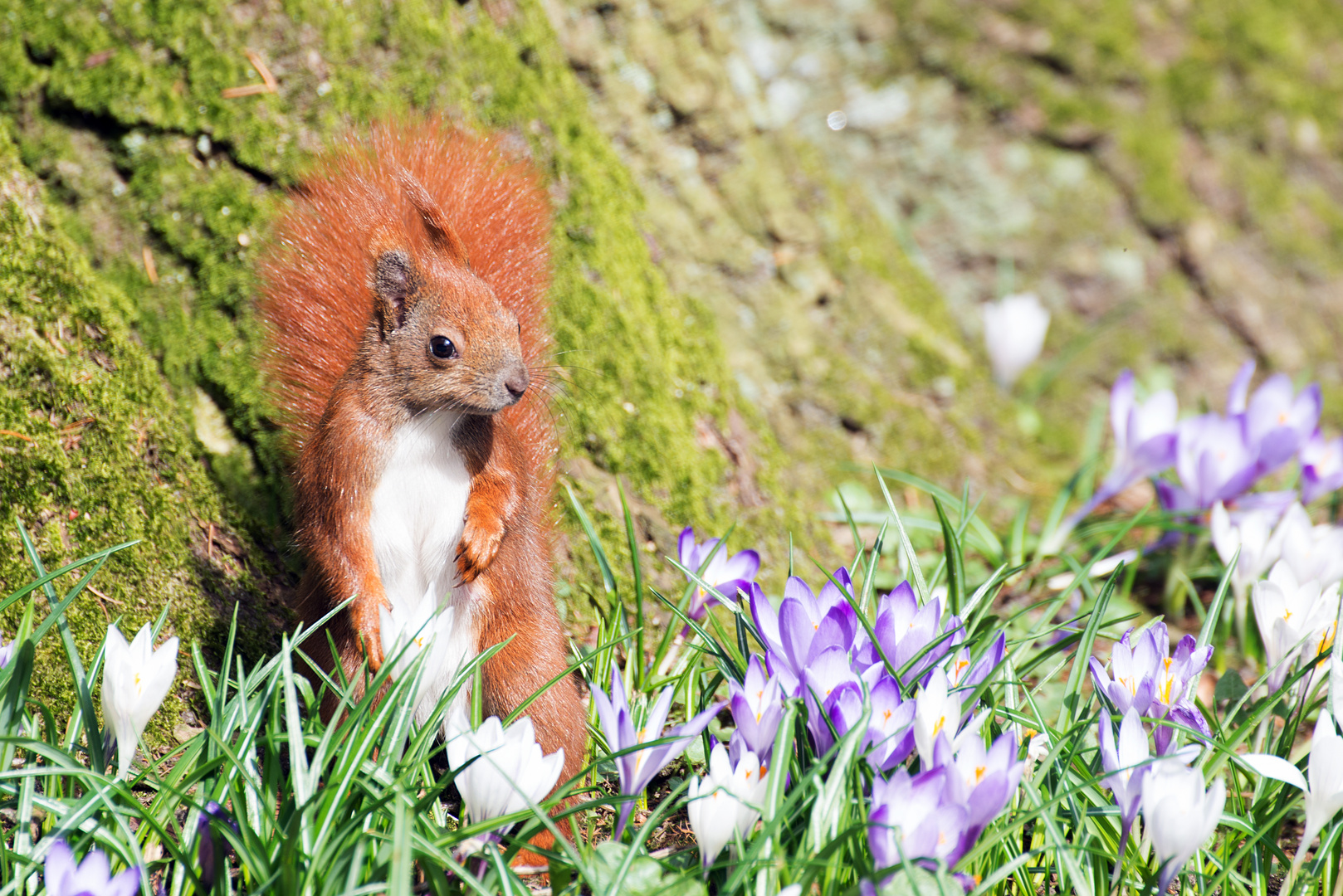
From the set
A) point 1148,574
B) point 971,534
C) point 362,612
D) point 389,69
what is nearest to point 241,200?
point 389,69

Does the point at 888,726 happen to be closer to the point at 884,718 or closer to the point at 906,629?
the point at 884,718

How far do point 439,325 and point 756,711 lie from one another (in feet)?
2.81

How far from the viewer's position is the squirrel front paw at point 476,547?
71.6 inches

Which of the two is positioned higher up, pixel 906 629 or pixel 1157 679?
pixel 906 629

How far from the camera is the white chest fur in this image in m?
1.84

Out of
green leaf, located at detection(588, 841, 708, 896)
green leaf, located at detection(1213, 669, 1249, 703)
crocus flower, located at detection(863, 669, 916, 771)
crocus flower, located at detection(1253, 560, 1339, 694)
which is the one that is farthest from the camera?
green leaf, located at detection(1213, 669, 1249, 703)

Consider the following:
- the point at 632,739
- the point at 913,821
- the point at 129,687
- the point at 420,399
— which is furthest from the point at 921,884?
the point at 129,687

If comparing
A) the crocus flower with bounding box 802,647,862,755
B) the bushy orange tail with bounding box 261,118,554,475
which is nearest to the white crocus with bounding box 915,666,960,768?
the crocus flower with bounding box 802,647,862,755

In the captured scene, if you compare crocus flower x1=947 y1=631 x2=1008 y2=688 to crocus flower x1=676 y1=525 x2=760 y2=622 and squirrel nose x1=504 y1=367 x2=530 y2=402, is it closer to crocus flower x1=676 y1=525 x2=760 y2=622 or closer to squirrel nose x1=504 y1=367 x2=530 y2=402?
crocus flower x1=676 y1=525 x2=760 y2=622

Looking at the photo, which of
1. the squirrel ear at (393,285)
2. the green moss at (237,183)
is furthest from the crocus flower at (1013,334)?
the squirrel ear at (393,285)

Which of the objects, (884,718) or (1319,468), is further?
(1319,468)

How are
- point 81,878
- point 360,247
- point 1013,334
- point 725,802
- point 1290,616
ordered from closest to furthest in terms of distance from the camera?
point 81,878
point 725,802
point 360,247
point 1290,616
point 1013,334

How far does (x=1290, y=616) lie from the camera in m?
2.16

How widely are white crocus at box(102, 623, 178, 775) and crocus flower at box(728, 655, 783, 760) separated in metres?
0.94
